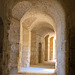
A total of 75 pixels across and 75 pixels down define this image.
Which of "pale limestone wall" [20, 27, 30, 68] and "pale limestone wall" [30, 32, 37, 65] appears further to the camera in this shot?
"pale limestone wall" [30, 32, 37, 65]

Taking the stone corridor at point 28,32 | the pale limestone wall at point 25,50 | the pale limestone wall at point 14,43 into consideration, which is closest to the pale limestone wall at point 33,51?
the stone corridor at point 28,32

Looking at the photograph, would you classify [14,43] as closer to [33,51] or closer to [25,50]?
[25,50]

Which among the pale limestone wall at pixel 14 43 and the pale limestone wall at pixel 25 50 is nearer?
the pale limestone wall at pixel 14 43

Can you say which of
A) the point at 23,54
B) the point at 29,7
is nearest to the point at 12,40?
the point at 29,7

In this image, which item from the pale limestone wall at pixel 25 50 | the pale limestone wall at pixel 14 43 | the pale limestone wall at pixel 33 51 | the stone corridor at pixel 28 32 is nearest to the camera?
the stone corridor at pixel 28 32

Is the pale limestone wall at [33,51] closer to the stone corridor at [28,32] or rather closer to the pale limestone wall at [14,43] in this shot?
the stone corridor at [28,32]

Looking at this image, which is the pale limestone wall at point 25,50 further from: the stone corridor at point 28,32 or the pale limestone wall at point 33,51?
the pale limestone wall at point 33,51

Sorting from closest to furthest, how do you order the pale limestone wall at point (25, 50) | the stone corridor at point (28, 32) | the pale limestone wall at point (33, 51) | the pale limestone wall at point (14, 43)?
the stone corridor at point (28, 32) → the pale limestone wall at point (14, 43) → the pale limestone wall at point (25, 50) → the pale limestone wall at point (33, 51)

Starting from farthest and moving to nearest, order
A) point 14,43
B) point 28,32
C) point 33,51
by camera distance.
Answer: point 33,51 → point 28,32 → point 14,43

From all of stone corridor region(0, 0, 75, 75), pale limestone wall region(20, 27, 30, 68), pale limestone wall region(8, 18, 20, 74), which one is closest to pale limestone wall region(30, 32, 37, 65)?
stone corridor region(0, 0, 75, 75)

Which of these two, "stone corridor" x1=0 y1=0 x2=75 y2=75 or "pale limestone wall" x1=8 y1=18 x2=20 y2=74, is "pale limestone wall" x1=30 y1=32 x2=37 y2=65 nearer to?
"stone corridor" x1=0 y1=0 x2=75 y2=75

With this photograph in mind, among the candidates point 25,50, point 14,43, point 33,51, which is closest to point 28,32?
point 25,50

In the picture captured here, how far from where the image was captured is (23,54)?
11789 millimetres

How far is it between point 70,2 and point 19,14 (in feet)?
13.7
